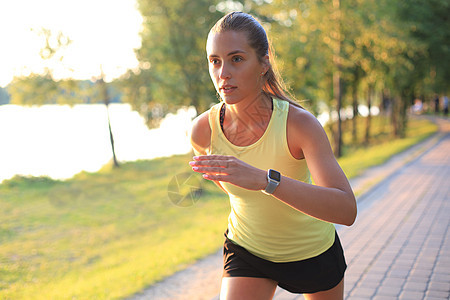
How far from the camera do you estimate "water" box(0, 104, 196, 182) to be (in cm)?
2281

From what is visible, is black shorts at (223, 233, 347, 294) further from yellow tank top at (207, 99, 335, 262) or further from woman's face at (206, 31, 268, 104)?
woman's face at (206, 31, 268, 104)

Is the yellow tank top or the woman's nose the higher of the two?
the woman's nose

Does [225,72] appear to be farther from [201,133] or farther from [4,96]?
[4,96]

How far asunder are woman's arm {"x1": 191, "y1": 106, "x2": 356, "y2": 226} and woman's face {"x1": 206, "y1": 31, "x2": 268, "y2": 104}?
221 millimetres

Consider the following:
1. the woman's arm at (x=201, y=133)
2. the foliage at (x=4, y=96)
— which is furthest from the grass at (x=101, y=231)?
the foliage at (x=4, y=96)

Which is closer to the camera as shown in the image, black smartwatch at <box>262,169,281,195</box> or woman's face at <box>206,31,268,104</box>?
black smartwatch at <box>262,169,281,195</box>

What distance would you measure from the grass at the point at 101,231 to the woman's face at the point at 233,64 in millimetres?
444

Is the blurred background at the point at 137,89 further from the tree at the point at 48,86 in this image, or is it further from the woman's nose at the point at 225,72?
the woman's nose at the point at 225,72

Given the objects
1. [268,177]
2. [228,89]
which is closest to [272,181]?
[268,177]

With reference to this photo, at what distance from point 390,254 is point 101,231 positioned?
10.7 m

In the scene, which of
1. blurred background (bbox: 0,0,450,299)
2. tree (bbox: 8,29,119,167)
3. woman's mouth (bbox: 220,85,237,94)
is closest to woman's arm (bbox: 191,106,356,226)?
woman's mouth (bbox: 220,85,237,94)

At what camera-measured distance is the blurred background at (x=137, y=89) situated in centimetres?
1511

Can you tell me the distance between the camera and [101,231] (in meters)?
14.7

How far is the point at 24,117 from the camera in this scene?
2372 centimetres
